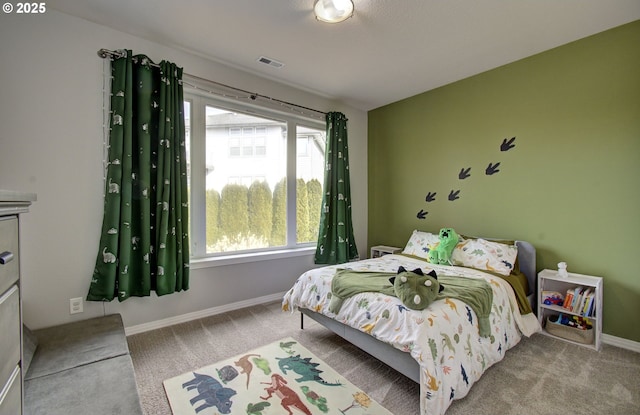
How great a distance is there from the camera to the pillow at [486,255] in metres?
2.58

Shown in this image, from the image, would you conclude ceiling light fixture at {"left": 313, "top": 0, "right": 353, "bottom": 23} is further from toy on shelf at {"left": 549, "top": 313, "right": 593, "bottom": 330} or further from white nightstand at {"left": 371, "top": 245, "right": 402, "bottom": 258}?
toy on shelf at {"left": 549, "top": 313, "right": 593, "bottom": 330}

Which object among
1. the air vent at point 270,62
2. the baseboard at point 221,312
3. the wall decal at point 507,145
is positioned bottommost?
the baseboard at point 221,312

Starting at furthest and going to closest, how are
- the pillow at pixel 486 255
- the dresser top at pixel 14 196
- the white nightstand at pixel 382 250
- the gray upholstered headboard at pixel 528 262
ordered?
the white nightstand at pixel 382 250
the gray upholstered headboard at pixel 528 262
the pillow at pixel 486 255
the dresser top at pixel 14 196

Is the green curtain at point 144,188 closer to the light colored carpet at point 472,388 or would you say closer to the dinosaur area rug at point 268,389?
Result: the light colored carpet at point 472,388

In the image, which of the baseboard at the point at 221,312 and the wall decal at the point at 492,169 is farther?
the wall decal at the point at 492,169

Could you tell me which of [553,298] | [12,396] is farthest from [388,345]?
[553,298]

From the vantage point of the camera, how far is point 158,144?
2475 millimetres

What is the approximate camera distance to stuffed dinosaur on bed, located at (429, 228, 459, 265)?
112 inches

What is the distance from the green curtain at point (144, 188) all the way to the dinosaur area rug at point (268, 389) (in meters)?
0.94

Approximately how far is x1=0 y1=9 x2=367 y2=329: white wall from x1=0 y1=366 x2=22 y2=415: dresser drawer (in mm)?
1795

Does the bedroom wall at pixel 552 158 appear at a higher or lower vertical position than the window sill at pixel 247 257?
higher

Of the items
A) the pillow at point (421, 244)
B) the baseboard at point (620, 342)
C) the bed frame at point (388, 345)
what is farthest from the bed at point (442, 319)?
the baseboard at point (620, 342)

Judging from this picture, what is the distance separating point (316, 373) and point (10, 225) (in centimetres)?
180

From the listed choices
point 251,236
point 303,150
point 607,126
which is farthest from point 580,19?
point 251,236
